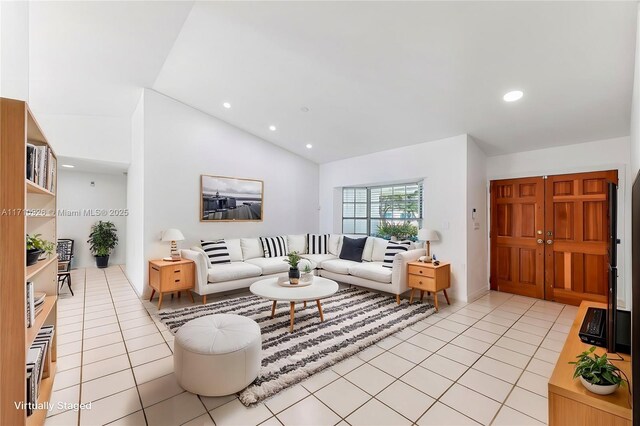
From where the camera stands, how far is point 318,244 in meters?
5.77

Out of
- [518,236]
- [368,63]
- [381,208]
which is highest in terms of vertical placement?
[368,63]

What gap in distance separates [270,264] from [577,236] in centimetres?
455

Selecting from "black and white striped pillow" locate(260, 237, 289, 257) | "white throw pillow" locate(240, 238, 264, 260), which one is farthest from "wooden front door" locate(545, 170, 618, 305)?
"white throw pillow" locate(240, 238, 264, 260)

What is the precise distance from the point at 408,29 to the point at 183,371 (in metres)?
3.21

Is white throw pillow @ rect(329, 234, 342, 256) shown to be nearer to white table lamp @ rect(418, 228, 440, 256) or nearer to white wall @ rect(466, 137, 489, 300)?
white table lamp @ rect(418, 228, 440, 256)

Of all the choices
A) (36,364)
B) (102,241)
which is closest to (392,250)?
(36,364)

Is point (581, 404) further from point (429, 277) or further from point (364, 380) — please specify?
point (429, 277)

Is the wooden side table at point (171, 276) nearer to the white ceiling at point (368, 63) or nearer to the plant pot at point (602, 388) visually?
the white ceiling at point (368, 63)

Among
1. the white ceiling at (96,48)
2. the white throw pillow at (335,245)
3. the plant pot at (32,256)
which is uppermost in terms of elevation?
the white ceiling at (96,48)

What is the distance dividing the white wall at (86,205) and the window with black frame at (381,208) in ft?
18.3

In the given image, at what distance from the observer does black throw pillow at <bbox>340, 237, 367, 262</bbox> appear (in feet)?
16.7

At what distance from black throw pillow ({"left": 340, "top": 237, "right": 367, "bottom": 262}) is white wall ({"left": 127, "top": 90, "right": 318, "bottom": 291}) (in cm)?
138

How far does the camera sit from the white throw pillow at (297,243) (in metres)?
5.62

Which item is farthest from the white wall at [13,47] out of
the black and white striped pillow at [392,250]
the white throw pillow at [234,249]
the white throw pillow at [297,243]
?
the black and white striped pillow at [392,250]
